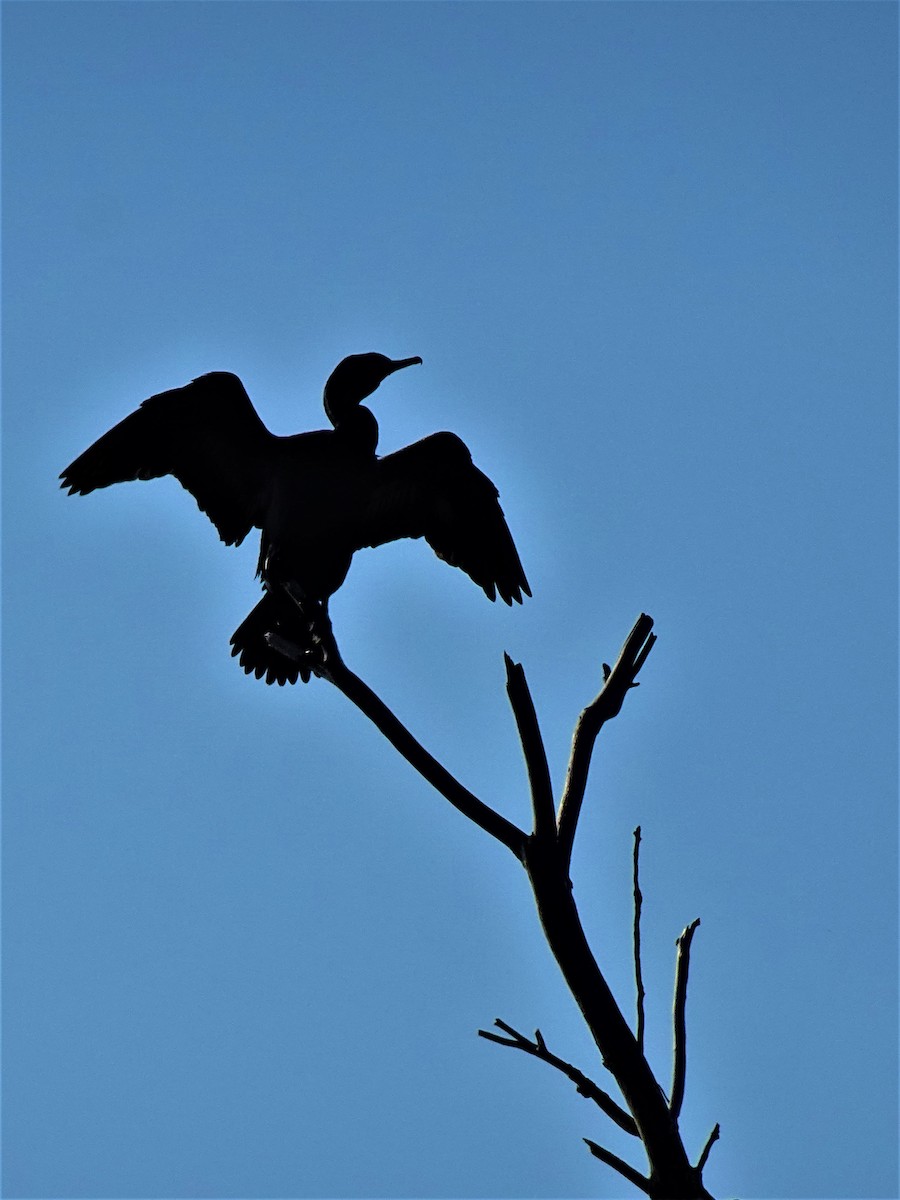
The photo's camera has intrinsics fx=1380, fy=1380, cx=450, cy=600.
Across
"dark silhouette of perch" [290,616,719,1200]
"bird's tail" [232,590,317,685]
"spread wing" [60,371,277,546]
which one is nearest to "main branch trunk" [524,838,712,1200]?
"dark silhouette of perch" [290,616,719,1200]

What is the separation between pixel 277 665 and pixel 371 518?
73 cm

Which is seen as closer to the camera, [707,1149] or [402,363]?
[707,1149]

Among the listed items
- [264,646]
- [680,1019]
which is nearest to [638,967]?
[680,1019]

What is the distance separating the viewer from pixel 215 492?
5938mm

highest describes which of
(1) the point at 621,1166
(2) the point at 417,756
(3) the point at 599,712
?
Answer: (3) the point at 599,712

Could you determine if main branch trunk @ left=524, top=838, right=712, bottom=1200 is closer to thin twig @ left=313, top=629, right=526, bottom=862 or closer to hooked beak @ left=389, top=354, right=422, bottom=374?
thin twig @ left=313, top=629, right=526, bottom=862

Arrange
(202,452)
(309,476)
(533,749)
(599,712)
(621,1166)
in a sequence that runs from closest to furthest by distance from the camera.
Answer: (621,1166) < (533,749) < (599,712) < (309,476) < (202,452)

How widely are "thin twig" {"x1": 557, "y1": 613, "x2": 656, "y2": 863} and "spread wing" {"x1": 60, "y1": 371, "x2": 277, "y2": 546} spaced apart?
112 inches

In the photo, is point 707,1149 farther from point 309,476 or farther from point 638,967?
point 309,476

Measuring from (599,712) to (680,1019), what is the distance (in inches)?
29.5

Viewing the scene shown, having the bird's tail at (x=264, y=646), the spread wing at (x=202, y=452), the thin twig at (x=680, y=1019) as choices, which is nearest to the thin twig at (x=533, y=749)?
the thin twig at (x=680, y=1019)

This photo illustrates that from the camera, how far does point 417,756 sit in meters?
3.17

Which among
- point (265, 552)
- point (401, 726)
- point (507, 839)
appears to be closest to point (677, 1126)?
point (507, 839)

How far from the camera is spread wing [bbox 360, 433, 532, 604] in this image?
589cm
